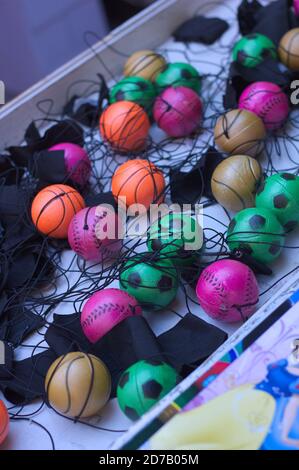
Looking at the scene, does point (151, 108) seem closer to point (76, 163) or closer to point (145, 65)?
point (145, 65)

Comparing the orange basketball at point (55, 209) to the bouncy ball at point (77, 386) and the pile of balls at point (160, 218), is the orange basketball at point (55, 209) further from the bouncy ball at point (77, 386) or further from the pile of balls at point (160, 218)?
the bouncy ball at point (77, 386)

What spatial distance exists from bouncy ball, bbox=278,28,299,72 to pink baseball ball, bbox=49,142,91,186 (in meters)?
0.59

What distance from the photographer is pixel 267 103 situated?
1396 millimetres

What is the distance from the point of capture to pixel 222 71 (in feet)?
5.50

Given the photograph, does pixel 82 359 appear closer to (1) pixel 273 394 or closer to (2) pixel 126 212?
(1) pixel 273 394

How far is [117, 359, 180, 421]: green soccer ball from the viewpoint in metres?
0.94

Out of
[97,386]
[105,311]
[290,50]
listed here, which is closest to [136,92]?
[290,50]

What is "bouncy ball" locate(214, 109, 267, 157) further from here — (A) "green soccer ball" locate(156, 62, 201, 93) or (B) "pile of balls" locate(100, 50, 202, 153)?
(A) "green soccer ball" locate(156, 62, 201, 93)

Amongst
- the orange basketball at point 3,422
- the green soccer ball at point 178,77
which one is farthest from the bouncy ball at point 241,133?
the orange basketball at point 3,422

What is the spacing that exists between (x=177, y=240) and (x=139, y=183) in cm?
20

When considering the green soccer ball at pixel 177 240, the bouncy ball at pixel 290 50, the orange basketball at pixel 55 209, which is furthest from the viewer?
the bouncy ball at pixel 290 50

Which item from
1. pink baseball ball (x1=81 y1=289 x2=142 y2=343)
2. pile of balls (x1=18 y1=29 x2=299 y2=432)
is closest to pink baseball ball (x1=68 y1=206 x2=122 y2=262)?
pile of balls (x1=18 y1=29 x2=299 y2=432)

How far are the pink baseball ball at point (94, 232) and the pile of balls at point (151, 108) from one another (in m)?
0.28

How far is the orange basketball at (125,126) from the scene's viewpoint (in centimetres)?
143
